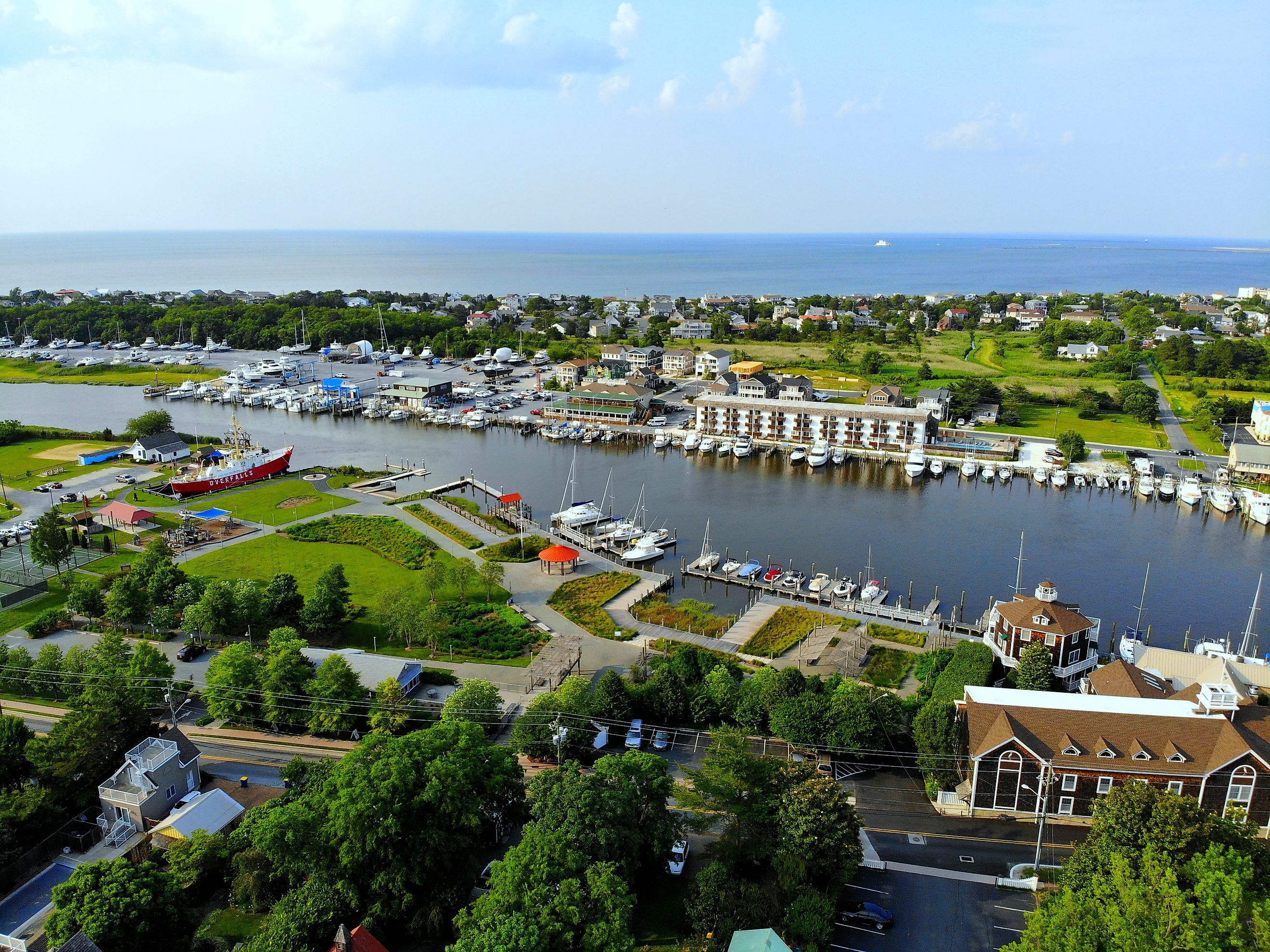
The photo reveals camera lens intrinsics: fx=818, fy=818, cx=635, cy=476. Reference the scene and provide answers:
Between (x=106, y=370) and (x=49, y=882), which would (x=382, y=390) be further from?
(x=49, y=882)

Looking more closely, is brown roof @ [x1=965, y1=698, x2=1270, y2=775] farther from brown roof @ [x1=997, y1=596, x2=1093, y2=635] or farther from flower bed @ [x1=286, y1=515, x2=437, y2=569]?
flower bed @ [x1=286, y1=515, x2=437, y2=569]

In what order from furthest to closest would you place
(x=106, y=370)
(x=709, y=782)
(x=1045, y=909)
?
(x=106, y=370), (x=709, y=782), (x=1045, y=909)

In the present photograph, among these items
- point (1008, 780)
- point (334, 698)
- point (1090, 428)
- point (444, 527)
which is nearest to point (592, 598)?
point (444, 527)

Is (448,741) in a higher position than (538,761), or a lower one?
higher

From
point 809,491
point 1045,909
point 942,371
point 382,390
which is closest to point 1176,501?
point 809,491

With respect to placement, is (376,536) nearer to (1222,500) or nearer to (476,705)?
(476,705)

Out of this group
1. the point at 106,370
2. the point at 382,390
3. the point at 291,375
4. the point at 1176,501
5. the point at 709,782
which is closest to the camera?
the point at 709,782

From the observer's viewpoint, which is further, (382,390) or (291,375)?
(291,375)

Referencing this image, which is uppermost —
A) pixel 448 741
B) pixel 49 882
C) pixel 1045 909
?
pixel 448 741
